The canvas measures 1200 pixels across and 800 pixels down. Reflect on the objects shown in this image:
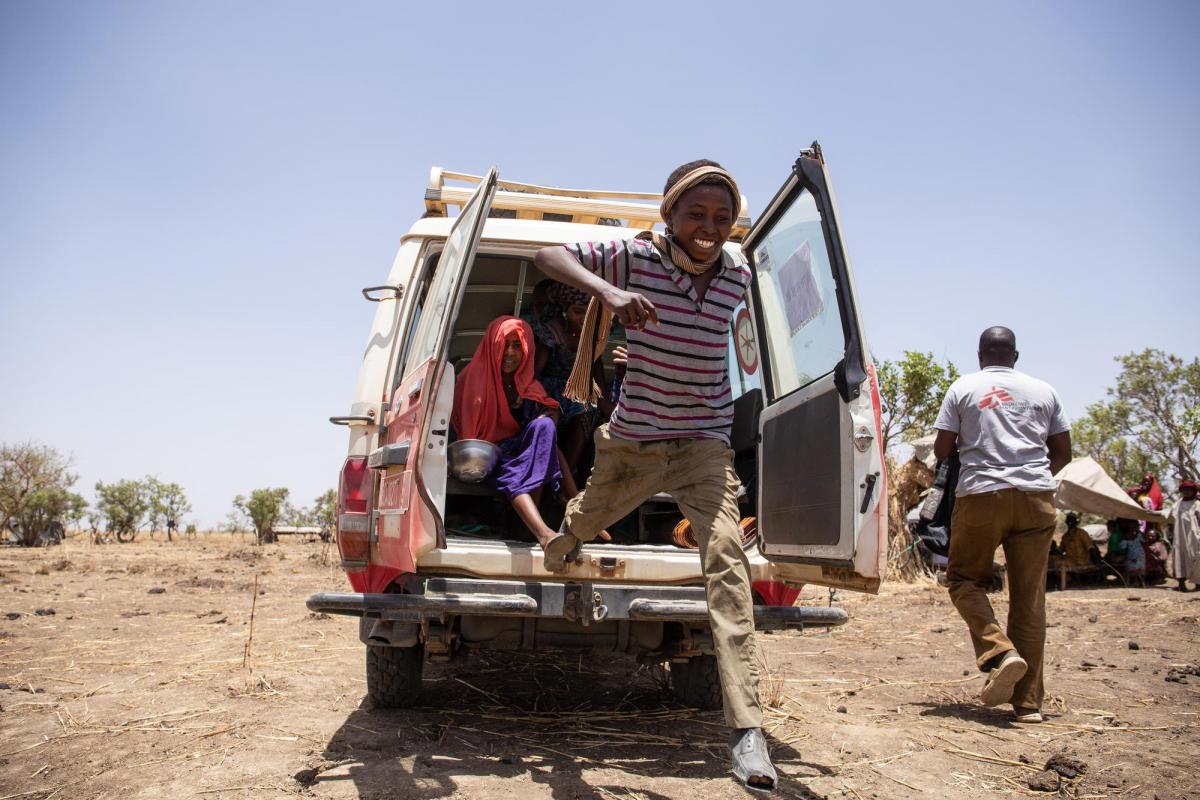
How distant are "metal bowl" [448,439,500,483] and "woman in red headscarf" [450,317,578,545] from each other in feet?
0.39

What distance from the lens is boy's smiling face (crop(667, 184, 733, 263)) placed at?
9.54 ft

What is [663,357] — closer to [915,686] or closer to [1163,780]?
[1163,780]

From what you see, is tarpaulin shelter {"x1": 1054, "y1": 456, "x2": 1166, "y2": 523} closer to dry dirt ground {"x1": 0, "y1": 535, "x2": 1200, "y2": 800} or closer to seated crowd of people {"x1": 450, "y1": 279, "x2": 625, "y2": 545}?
dry dirt ground {"x1": 0, "y1": 535, "x2": 1200, "y2": 800}

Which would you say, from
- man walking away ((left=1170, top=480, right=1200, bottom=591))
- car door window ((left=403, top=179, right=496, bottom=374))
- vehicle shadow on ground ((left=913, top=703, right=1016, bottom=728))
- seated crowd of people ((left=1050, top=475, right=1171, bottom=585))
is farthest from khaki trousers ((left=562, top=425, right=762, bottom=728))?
man walking away ((left=1170, top=480, right=1200, bottom=591))

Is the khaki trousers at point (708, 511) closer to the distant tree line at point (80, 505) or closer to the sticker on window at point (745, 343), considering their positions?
the sticker on window at point (745, 343)

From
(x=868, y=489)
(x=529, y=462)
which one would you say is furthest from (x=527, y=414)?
(x=868, y=489)

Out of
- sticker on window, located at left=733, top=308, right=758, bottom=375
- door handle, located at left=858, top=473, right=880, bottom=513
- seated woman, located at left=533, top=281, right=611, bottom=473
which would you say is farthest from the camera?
seated woman, located at left=533, top=281, right=611, bottom=473

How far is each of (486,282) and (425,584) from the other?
3.08 m

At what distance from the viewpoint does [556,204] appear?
474 cm

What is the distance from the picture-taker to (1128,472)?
94.8 ft

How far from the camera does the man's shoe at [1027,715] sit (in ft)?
13.7

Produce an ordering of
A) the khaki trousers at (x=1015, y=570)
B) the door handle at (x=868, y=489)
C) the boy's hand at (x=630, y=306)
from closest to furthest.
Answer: the boy's hand at (x=630, y=306), the door handle at (x=868, y=489), the khaki trousers at (x=1015, y=570)

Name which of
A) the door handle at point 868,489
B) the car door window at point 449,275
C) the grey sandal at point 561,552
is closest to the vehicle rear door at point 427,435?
the car door window at point 449,275

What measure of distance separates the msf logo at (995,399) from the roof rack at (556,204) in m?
1.51
